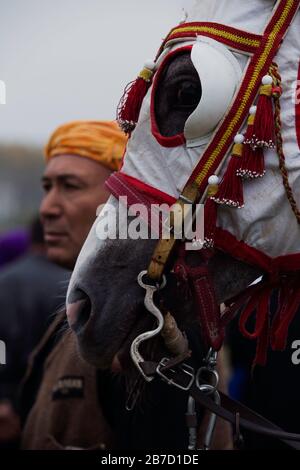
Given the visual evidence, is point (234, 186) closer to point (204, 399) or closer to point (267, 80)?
point (267, 80)

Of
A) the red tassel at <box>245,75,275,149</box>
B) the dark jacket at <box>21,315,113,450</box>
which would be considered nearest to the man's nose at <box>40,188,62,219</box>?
the dark jacket at <box>21,315,113,450</box>

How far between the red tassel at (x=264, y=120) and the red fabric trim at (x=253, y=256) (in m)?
0.30

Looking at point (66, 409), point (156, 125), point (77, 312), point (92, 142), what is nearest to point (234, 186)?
point (156, 125)

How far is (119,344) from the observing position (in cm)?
260

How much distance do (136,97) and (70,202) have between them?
1485 mm

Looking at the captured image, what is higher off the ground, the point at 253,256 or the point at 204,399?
the point at 253,256

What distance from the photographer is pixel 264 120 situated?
2426mm

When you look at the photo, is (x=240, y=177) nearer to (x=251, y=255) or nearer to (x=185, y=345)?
(x=251, y=255)

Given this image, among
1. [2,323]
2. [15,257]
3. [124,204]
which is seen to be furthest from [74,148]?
[15,257]

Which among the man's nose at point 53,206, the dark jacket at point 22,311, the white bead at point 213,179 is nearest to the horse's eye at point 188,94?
the white bead at point 213,179

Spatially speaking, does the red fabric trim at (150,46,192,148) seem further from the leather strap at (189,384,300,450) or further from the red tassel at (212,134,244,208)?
the leather strap at (189,384,300,450)

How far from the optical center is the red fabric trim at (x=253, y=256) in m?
2.53

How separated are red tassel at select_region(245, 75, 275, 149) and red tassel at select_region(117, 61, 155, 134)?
1.33 feet

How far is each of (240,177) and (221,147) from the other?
0.11m
